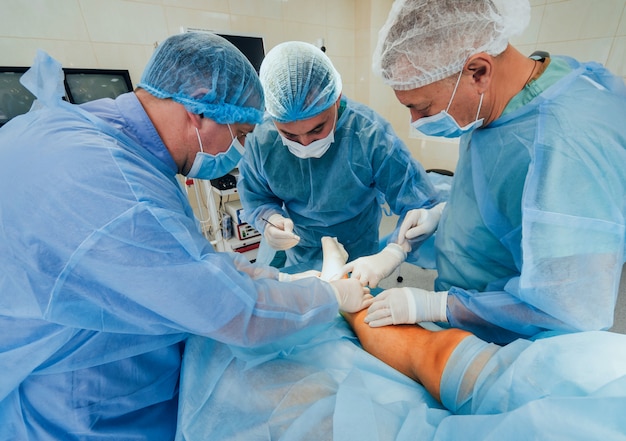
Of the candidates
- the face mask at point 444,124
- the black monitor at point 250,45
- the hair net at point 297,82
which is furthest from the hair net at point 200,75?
the black monitor at point 250,45

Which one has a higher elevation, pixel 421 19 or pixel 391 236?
pixel 421 19

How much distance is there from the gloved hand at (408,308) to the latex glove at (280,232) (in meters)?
0.45

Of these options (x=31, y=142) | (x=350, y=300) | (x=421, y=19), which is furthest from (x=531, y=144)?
(x=31, y=142)

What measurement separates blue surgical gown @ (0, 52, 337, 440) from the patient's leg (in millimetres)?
324

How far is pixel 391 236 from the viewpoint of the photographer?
4.47ft

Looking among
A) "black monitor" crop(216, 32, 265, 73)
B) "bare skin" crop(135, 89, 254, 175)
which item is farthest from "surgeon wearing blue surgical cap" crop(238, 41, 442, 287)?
"black monitor" crop(216, 32, 265, 73)

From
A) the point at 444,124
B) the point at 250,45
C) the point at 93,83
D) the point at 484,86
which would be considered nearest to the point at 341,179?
the point at 444,124

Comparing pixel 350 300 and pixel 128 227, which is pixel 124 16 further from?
pixel 350 300

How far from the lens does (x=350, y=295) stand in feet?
3.02

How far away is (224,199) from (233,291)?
218 cm

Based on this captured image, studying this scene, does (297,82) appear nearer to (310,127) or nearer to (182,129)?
(310,127)

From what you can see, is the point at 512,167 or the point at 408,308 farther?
the point at 408,308

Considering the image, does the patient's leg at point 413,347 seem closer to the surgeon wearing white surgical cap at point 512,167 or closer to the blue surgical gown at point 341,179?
the surgeon wearing white surgical cap at point 512,167

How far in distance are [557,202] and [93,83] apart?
2.48 meters
